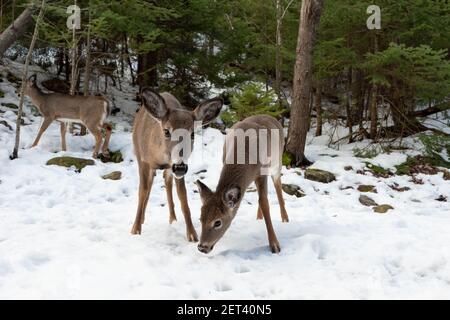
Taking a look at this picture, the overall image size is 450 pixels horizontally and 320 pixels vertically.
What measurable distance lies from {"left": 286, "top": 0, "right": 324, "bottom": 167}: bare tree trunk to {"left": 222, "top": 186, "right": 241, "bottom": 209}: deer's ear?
20.2ft

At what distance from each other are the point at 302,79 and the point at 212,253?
6771 millimetres

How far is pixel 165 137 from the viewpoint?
15.9 ft

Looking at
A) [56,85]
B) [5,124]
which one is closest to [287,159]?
[5,124]

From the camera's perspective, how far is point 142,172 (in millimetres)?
5676

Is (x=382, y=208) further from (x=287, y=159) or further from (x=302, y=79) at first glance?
(x=302, y=79)

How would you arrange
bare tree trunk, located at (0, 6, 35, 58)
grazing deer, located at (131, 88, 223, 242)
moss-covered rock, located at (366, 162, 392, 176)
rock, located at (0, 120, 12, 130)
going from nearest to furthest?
grazing deer, located at (131, 88, 223, 242) → moss-covered rock, located at (366, 162, 392, 176) → rock, located at (0, 120, 12, 130) → bare tree trunk, located at (0, 6, 35, 58)

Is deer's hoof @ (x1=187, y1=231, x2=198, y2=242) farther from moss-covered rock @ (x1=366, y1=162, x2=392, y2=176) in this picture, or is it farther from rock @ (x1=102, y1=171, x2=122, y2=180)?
moss-covered rock @ (x1=366, y1=162, x2=392, y2=176)

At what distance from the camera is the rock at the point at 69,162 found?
951 cm

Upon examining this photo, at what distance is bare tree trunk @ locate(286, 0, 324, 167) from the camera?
1042 centimetres

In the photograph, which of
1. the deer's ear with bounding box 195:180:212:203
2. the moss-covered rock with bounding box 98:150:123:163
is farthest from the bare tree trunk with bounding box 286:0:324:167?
the deer's ear with bounding box 195:180:212:203

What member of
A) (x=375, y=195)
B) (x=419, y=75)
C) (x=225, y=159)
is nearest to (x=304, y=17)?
(x=419, y=75)

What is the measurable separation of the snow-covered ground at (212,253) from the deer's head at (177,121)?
112 centimetres
